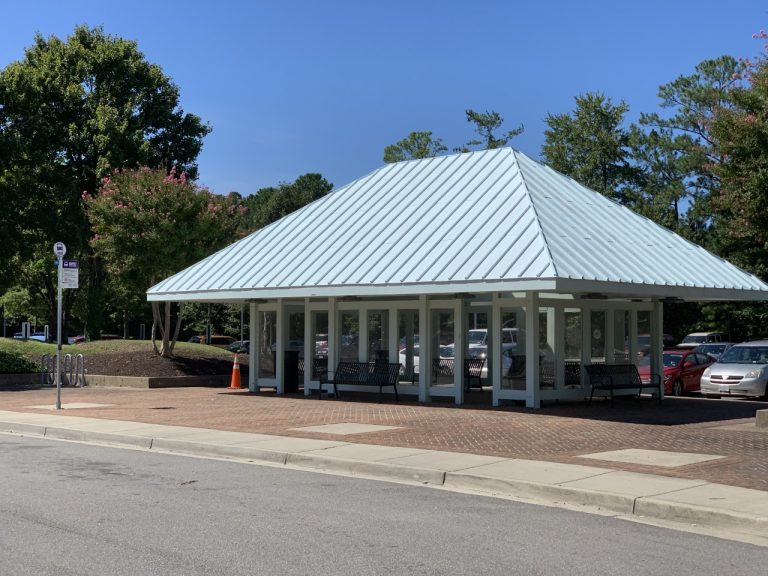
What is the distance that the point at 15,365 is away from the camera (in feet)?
99.4

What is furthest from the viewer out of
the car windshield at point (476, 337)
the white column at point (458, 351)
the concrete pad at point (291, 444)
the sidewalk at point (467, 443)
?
the car windshield at point (476, 337)

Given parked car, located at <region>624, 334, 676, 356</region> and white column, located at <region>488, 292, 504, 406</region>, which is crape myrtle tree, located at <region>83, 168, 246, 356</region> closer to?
white column, located at <region>488, 292, 504, 406</region>

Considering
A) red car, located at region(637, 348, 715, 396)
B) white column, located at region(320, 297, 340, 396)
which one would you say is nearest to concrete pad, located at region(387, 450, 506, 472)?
white column, located at region(320, 297, 340, 396)

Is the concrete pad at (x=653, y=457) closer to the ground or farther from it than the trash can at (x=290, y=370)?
closer to the ground

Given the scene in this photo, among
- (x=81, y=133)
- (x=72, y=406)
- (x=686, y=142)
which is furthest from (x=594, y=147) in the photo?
(x=72, y=406)

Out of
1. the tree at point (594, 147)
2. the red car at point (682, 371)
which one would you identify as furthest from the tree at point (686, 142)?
the red car at point (682, 371)

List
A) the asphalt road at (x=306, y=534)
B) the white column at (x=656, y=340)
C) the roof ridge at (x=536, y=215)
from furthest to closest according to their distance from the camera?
1. the white column at (x=656, y=340)
2. the roof ridge at (x=536, y=215)
3. the asphalt road at (x=306, y=534)

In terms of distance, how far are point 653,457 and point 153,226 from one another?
22.3 m

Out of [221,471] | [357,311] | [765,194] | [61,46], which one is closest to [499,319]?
[357,311]

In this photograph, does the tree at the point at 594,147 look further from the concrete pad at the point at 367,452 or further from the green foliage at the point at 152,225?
the concrete pad at the point at 367,452

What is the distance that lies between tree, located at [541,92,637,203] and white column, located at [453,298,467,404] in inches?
1685

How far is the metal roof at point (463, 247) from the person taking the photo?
19125 millimetres

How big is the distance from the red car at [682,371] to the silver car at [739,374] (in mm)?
866

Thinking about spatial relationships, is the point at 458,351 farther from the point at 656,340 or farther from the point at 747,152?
the point at 747,152
